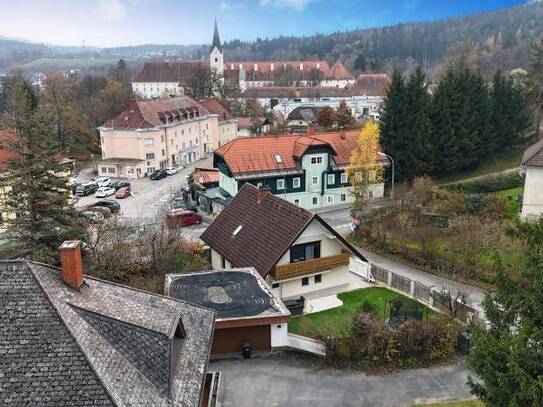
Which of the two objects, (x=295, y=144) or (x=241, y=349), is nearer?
(x=241, y=349)

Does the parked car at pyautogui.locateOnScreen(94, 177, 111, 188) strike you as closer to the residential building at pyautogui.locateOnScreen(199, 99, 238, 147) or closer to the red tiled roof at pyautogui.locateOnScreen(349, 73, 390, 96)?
the residential building at pyautogui.locateOnScreen(199, 99, 238, 147)

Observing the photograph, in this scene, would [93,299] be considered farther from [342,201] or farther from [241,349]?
[342,201]

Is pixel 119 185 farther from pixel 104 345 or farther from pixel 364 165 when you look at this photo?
pixel 104 345

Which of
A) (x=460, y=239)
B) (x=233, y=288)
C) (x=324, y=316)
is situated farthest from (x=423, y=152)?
(x=233, y=288)

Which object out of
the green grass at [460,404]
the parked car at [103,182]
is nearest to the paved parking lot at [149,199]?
the parked car at [103,182]

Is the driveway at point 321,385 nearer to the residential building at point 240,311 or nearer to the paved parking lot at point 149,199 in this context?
the residential building at point 240,311

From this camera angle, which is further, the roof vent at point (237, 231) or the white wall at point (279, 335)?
the roof vent at point (237, 231)

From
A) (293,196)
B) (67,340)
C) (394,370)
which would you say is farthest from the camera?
(293,196)
